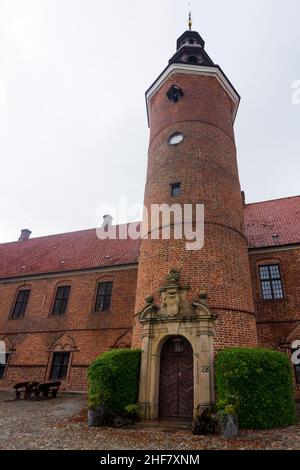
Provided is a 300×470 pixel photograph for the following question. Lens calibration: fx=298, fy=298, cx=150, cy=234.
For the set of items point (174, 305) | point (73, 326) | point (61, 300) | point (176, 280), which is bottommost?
point (174, 305)

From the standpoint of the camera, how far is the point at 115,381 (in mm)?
8391

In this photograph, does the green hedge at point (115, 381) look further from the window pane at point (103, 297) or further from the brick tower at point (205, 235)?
the window pane at point (103, 297)

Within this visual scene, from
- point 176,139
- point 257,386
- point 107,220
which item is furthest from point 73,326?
point 257,386

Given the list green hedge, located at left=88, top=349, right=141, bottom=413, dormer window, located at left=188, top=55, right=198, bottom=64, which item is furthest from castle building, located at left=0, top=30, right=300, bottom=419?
dormer window, located at left=188, top=55, right=198, bottom=64

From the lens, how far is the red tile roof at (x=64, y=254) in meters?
17.9

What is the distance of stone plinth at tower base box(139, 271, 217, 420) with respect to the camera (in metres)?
8.30

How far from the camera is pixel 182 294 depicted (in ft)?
30.9

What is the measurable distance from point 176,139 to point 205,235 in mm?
5048

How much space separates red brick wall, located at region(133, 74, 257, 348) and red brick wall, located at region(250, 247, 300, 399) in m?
2.95

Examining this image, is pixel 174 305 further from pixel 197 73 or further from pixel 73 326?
pixel 197 73

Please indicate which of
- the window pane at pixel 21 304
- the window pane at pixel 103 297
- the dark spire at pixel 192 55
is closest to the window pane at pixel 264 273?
the window pane at pixel 103 297

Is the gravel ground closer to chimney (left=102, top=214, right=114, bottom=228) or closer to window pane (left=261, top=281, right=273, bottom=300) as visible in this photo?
window pane (left=261, top=281, right=273, bottom=300)

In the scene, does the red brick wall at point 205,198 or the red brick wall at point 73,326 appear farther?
the red brick wall at point 73,326

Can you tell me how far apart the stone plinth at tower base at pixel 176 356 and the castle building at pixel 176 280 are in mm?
31
